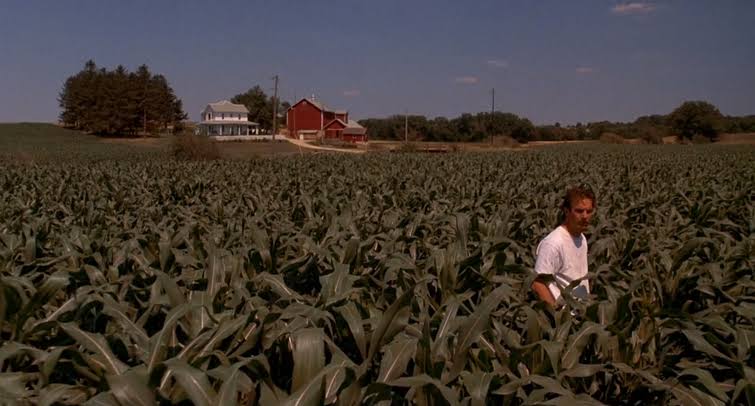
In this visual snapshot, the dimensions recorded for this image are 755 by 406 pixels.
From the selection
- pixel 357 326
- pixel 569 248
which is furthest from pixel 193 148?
pixel 357 326

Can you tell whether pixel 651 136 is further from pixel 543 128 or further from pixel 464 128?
pixel 464 128

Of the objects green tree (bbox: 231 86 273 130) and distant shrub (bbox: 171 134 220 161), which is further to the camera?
green tree (bbox: 231 86 273 130)

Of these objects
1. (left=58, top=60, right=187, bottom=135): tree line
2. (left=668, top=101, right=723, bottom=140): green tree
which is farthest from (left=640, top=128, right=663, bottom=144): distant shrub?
(left=58, top=60, right=187, bottom=135): tree line

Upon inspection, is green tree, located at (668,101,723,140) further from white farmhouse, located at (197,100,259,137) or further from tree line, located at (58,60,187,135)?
tree line, located at (58,60,187,135)

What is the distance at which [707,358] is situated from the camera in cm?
269

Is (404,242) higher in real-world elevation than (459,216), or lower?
lower

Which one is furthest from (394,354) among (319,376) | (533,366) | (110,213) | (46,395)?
(110,213)

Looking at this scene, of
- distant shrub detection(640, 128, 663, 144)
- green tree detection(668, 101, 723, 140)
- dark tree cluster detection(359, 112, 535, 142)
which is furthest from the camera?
dark tree cluster detection(359, 112, 535, 142)

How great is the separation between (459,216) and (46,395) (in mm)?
3089

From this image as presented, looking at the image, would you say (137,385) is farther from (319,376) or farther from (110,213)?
(110,213)

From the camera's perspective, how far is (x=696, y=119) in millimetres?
81750

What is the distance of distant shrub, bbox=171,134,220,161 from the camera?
31609 millimetres

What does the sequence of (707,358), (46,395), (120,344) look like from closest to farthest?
(46,395) < (120,344) < (707,358)

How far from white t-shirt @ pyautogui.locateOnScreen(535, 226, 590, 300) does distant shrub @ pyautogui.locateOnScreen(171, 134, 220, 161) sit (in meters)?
29.9
